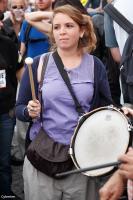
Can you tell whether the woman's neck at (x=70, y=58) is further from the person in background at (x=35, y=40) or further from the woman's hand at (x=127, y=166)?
the person in background at (x=35, y=40)

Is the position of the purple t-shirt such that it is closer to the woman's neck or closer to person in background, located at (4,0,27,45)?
the woman's neck

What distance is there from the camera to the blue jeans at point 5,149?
3.71 metres

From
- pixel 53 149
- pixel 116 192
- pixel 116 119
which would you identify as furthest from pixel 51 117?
pixel 116 192

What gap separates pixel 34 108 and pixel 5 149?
111cm

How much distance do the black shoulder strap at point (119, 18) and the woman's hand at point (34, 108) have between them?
4.05 feet

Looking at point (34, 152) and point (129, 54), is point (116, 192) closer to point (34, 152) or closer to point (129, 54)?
point (34, 152)

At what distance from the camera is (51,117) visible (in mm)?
2838

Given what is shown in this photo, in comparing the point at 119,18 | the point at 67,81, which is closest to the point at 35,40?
the point at 119,18

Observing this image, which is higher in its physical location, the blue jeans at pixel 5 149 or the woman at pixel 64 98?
the woman at pixel 64 98

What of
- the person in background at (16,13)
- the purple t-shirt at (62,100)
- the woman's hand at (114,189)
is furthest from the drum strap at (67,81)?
the person in background at (16,13)

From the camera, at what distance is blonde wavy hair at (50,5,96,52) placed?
288cm

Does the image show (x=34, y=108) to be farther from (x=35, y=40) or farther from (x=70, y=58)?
(x=35, y=40)

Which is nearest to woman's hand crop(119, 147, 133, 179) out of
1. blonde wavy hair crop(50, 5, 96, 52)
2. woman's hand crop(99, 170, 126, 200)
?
woman's hand crop(99, 170, 126, 200)

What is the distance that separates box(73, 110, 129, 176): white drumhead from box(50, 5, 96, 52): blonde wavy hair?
53 cm
